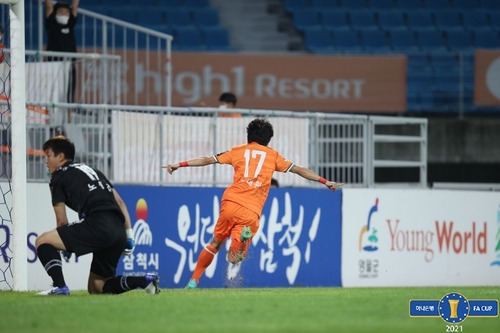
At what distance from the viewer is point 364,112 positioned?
2267cm

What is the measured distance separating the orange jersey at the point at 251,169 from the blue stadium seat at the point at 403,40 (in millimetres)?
11415

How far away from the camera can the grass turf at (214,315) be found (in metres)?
9.48

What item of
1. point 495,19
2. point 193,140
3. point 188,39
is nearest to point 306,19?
point 188,39

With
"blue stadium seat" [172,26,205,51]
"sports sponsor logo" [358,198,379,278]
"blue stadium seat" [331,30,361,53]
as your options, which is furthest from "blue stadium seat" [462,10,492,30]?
"sports sponsor logo" [358,198,379,278]

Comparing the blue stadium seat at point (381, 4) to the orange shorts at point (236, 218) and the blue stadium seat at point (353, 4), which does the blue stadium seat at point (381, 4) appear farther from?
the orange shorts at point (236, 218)

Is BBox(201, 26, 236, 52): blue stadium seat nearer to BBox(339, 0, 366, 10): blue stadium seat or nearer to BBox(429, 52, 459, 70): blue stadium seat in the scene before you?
BBox(339, 0, 366, 10): blue stadium seat

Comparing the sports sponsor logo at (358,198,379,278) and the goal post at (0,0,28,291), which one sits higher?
the goal post at (0,0,28,291)

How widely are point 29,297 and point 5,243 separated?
12.6ft

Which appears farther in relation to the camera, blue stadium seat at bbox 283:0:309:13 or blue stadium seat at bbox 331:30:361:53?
blue stadium seat at bbox 283:0:309:13

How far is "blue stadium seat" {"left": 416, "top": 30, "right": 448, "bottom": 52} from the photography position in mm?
25562

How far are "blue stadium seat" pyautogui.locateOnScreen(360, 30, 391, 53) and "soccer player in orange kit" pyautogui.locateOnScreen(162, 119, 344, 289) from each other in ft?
36.1

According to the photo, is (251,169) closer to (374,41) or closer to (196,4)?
(374,41)

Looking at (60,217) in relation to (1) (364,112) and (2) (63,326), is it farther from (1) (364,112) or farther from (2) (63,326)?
(1) (364,112)

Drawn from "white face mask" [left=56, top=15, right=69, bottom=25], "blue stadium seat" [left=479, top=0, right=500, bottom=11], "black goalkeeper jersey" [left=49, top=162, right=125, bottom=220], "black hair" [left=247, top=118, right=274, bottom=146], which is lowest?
"black goalkeeper jersey" [left=49, top=162, right=125, bottom=220]
